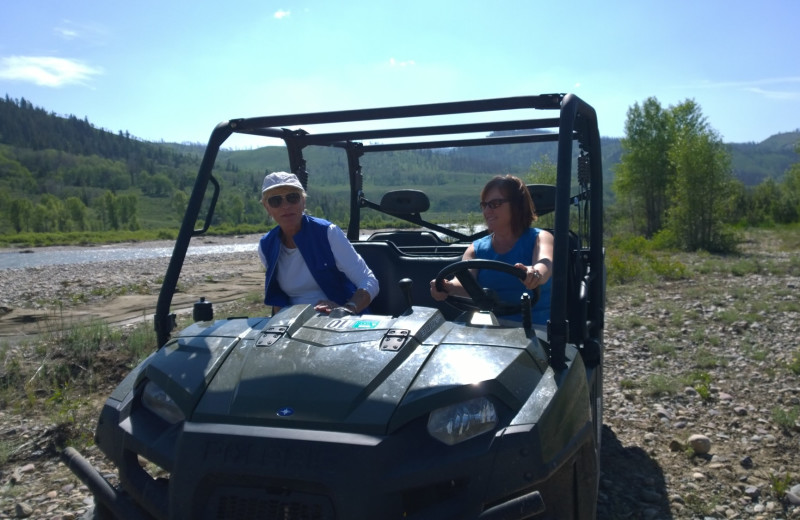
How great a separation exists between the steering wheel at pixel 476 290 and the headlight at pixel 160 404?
1286mm

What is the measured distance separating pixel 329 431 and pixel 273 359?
422 millimetres

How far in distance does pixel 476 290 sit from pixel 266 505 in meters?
1.51

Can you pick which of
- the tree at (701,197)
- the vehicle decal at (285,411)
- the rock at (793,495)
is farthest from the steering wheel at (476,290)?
the tree at (701,197)

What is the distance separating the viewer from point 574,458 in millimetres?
2436

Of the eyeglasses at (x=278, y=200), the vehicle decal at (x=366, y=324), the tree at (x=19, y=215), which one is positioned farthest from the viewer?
the tree at (x=19, y=215)

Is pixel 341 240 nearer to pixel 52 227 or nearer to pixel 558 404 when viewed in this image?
pixel 558 404

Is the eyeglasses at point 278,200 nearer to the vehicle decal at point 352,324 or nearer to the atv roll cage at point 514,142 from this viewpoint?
the atv roll cage at point 514,142

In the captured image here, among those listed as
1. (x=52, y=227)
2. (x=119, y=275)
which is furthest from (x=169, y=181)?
(x=119, y=275)

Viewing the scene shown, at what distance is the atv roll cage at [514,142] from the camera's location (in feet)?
9.14

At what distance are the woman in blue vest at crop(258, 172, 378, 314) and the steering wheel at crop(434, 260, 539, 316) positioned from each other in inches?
21.6

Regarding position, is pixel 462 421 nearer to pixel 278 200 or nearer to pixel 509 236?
pixel 509 236

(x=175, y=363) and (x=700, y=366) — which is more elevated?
(x=175, y=363)

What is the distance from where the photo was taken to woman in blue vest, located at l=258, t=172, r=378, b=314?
389 centimetres

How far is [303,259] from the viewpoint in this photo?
3.96 m
